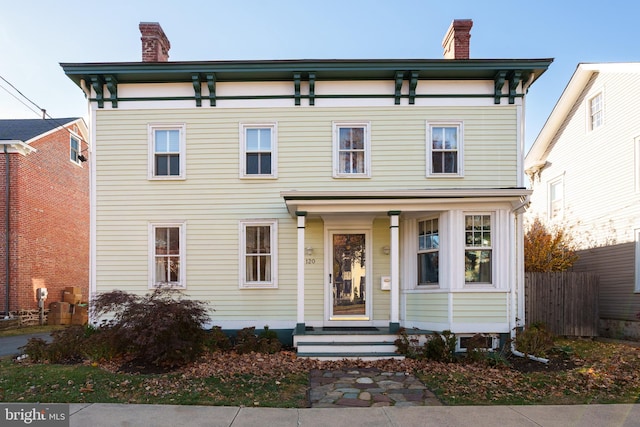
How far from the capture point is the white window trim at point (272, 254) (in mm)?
10305

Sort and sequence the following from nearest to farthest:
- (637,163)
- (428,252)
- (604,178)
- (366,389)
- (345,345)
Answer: (366,389), (345,345), (428,252), (637,163), (604,178)

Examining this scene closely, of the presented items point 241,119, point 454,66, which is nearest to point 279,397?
point 241,119

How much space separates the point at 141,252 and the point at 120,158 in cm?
239

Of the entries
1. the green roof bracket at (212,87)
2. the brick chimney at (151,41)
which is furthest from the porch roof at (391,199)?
the brick chimney at (151,41)

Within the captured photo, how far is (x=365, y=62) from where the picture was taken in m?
10.2

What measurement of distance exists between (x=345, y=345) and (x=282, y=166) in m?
4.49

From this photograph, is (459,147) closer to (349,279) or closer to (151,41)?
(349,279)

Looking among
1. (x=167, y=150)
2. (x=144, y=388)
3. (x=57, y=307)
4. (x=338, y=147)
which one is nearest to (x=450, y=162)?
(x=338, y=147)

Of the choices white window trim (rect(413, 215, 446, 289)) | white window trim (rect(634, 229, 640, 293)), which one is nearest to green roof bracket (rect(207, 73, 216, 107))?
white window trim (rect(413, 215, 446, 289))

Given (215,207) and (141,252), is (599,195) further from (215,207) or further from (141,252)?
(141,252)

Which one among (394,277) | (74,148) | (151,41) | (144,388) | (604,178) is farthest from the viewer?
(74,148)

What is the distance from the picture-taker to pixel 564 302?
12.4m

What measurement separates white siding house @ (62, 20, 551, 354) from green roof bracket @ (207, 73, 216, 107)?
1.3 inches

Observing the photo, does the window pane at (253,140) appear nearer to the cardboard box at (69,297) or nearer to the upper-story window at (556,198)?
the cardboard box at (69,297)
